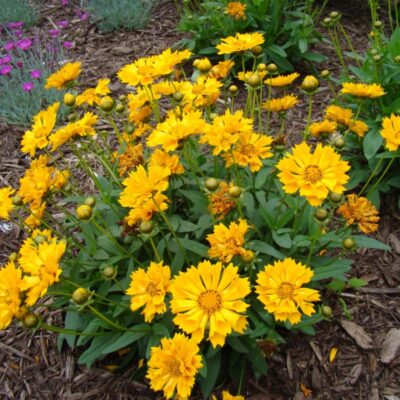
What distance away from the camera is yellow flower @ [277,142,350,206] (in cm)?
155

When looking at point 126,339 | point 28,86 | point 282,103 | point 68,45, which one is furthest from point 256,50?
point 68,45

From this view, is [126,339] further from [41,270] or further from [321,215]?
[321,215]

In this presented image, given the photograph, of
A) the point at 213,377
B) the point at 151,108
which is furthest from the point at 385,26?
the point at 213,377

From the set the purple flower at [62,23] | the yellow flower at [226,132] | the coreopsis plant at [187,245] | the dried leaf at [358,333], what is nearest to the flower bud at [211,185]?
the coreopsis plant at [187,245]

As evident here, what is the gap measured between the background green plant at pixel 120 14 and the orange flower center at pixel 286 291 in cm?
400

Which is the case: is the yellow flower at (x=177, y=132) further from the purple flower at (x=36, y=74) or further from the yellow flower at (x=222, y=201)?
the purple flower at (x=36, y=74)

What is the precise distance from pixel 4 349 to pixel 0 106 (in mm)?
2268

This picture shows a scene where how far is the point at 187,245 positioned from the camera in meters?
1.93

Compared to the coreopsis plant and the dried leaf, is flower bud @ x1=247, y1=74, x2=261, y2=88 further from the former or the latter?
the dried leaf

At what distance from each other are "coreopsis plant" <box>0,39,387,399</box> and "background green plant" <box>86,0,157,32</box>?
2.81 m

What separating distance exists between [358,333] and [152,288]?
1.19m

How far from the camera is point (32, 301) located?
1.48 meters

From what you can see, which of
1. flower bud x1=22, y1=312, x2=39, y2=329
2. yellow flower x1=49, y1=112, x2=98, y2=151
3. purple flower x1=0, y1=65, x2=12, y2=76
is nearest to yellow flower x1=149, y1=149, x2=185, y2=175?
yellow flower x1=49, y1=112, x2=98, y2=151

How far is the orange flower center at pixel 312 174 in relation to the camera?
156cm
